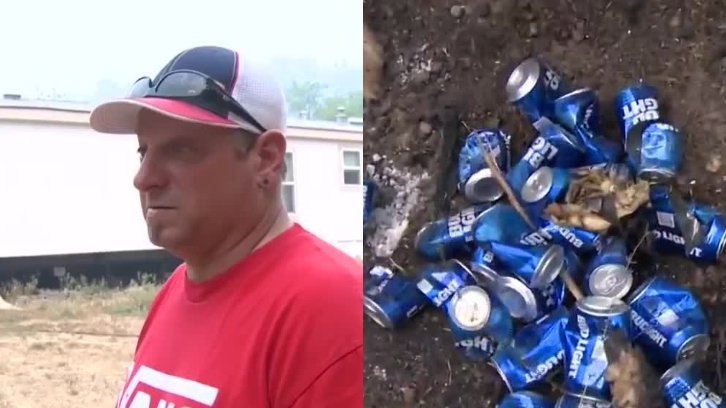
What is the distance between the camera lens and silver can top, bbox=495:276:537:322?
1026 mm

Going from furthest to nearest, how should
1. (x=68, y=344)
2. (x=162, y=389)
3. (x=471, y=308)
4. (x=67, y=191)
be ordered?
1. (x=67, y=191)
2. (x=68, y=344)
3. (x=162, y=389)
4. (x=471, y=308)

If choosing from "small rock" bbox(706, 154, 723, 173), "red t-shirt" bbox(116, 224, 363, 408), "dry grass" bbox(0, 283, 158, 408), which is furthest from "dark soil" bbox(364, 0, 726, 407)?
"dry grass" bbox(0, 283, 158, 408)

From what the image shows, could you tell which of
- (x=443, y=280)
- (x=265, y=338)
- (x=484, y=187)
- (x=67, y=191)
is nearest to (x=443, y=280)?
(x=443, y=280)

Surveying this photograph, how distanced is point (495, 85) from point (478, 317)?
0.23 m

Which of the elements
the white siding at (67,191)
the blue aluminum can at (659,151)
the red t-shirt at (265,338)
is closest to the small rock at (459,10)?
the blue aluminum can at (659,151)

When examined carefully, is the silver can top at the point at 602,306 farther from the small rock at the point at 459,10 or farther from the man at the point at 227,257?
the man at the point at 227,257

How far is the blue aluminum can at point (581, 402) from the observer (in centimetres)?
98

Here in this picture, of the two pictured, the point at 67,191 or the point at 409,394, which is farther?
the point at 67,191

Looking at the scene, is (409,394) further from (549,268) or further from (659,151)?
(659,151)

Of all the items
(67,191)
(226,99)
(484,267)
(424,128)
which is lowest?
(67,191)

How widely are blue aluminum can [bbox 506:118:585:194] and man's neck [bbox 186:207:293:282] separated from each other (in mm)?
863

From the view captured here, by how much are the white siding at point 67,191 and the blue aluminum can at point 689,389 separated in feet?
36.9

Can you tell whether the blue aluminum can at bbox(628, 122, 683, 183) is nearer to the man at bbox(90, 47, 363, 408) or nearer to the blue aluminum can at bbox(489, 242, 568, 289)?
the blue aluminum can at bbox(489, 242, 568, 289)

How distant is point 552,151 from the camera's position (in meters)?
1.03
